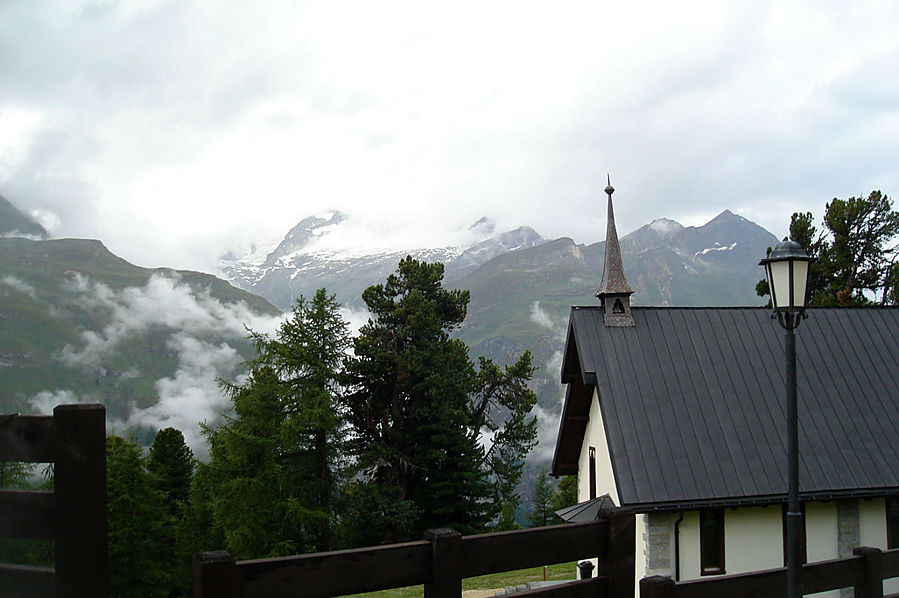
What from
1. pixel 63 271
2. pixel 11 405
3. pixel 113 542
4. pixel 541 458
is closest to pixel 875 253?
pixel 113 542

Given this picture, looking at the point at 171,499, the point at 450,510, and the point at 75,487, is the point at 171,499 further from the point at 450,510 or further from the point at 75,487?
the point at 75,487

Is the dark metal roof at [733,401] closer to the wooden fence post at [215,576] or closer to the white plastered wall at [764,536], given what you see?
the white plastered wall at [764,536]

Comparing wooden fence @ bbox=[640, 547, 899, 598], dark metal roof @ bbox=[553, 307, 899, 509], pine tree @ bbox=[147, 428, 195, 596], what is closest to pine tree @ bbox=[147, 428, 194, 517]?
pine tree @ bbox=[147, 428, 195, 596]

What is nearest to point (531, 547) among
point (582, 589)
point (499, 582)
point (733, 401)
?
point (582, 589)

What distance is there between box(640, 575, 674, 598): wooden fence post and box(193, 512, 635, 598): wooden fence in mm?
74

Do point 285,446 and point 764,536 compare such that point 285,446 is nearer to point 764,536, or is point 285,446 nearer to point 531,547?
point 764,536

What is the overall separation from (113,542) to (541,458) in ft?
468

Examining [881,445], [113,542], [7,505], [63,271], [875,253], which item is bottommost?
[113,542]

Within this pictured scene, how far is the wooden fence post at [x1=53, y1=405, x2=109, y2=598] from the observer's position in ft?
6.63

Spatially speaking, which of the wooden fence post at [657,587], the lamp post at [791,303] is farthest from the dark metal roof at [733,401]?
the wooden fence post at [657,587]

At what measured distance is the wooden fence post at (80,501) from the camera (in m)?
2.02

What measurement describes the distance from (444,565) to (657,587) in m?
1.15

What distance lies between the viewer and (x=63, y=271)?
17700cm

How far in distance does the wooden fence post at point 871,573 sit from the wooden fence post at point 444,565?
2.78 m
